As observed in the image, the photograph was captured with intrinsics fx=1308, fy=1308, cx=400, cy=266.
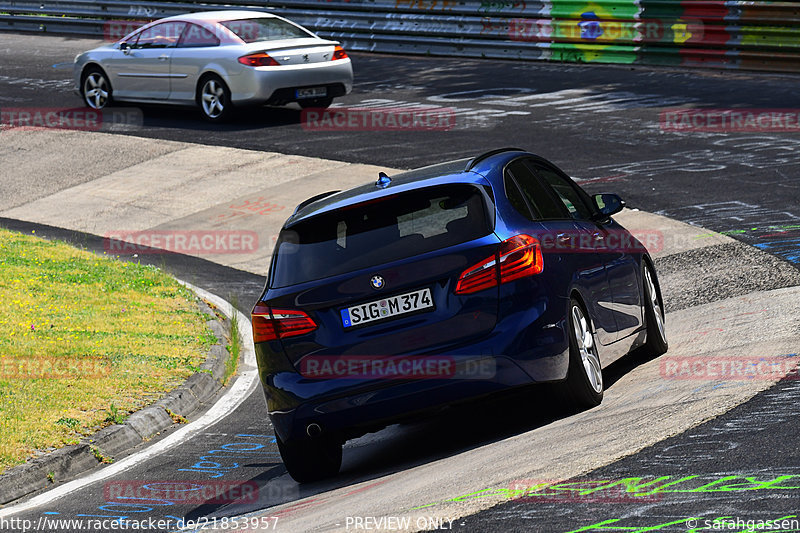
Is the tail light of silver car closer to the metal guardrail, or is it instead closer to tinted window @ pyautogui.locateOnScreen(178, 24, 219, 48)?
tinted window @ pyautogui.locateOnScreen(178, 24, 219, 48)

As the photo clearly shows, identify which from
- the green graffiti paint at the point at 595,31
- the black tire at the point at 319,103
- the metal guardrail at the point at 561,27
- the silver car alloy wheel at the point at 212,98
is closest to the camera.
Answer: the silver car alloy wheel at the point at 212,98

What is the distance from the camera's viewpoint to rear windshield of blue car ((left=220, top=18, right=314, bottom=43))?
2117 centimetres

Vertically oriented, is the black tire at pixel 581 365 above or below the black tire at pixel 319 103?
above

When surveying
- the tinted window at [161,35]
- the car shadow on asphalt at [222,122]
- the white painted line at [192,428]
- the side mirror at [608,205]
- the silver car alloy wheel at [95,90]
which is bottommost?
the white painted line at [192,428]

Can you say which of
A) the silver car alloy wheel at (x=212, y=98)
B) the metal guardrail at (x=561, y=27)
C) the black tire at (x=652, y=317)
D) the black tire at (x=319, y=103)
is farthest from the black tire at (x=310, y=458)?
the metal guardrail at (x=561, y=27)

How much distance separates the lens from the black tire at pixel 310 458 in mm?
7312

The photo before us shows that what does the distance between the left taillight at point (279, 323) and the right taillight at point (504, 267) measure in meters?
0.84

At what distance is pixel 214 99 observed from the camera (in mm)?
21734

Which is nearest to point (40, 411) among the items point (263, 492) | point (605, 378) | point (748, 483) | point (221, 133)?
point (263, 492)

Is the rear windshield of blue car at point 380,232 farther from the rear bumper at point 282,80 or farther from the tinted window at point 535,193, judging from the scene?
the rear bumper at point 282,80

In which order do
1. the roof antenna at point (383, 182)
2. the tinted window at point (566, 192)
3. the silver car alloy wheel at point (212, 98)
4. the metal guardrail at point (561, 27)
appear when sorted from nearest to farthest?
the roof antenna at point (383, 182), the tinted window at point (566, 192), the silver car alloy wheel at point (212, 98), the metal guardrail at point (561, 27)

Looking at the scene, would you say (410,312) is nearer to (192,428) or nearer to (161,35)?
(192,428)

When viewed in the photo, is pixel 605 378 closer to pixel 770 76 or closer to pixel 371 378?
pixel 371 378

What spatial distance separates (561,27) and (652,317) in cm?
1710
